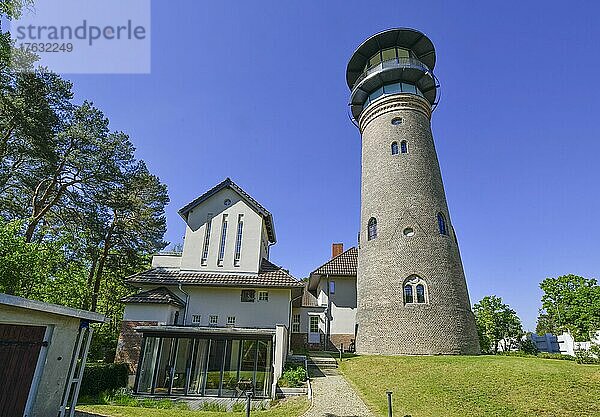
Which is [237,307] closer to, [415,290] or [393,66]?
[415,290]

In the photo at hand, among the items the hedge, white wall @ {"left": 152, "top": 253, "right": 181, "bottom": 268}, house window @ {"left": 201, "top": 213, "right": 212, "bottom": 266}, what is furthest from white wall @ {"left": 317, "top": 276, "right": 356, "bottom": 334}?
the hedge

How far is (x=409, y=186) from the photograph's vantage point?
22.4 m

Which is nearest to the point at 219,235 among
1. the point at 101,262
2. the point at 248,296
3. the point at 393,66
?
the point at 248,296

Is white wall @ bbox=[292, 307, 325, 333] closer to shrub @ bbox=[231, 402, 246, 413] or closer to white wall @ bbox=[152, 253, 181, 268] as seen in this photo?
white wall @ bbox=[152, 253, 181, 268]

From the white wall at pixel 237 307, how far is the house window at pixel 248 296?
0.55 ft

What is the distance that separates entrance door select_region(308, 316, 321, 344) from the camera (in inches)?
1022

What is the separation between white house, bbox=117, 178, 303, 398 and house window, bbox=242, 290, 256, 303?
0.05m

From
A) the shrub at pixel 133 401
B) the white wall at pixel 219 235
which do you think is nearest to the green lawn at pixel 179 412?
the shrub at pixel 133 401

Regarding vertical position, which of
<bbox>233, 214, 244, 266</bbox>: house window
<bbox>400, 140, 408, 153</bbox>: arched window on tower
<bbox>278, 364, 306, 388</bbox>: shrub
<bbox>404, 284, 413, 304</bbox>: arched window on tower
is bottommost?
<bbox>278, 364, 306, 388</bbox>: shrub

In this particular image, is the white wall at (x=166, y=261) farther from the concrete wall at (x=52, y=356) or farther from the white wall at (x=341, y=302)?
the white wall at (x=341, y=302)

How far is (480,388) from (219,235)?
1485 cm

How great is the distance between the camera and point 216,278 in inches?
757

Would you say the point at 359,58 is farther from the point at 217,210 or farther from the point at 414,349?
the point at 414,349

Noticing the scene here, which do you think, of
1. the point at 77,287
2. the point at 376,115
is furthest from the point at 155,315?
the point at 376,115
